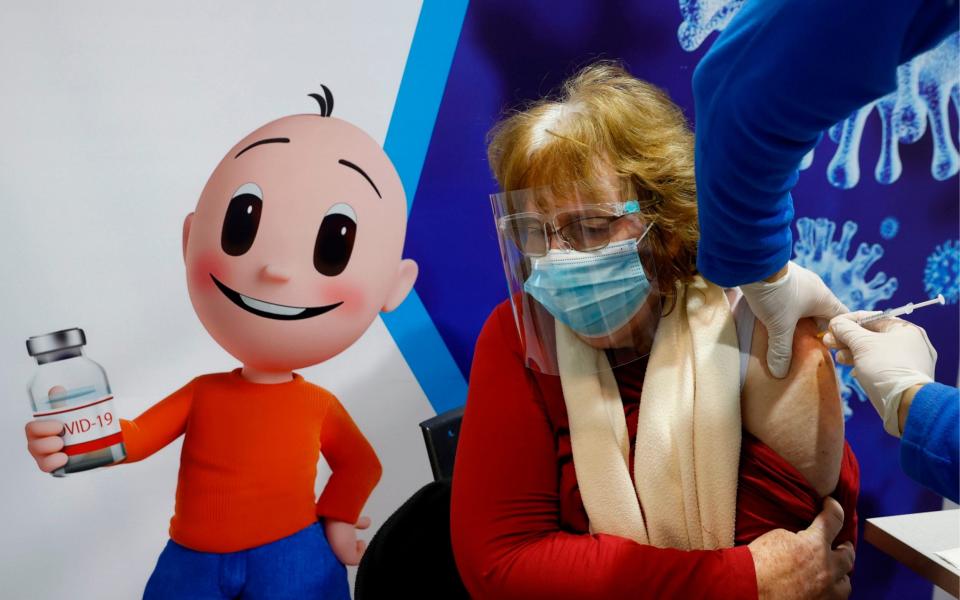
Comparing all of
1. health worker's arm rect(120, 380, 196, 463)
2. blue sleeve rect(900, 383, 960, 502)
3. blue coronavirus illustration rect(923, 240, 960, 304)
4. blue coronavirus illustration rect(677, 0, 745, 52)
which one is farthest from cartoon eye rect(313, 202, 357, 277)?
blue coronavirus illustration rect(923, 240, 960, 304)

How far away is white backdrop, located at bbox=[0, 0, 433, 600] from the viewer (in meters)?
1.63

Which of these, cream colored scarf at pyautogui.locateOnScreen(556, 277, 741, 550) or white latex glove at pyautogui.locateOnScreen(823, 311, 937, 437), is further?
cream colored scarf at pyautogui.locateOnScreen(556, 277, 741, 550)

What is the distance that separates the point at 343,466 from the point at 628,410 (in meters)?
0.67

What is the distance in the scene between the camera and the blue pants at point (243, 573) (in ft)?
5.06

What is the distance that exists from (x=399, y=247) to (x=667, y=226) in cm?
Answer: 56

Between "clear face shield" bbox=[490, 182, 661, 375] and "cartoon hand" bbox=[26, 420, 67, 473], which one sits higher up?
"clear face shield" bbox=[490, 182, 661, 375]

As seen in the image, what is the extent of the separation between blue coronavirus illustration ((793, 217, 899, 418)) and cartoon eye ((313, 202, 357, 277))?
1.47 m

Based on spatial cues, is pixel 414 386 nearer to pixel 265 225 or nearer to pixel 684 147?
pixel 265 225

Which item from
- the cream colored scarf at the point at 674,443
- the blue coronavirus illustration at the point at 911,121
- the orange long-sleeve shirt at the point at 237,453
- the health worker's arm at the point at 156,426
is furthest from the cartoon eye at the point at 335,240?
the blue coronavirus illustration at the point at 911,121

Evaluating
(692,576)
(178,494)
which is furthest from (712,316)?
→ (178,494)

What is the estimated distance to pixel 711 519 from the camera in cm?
131

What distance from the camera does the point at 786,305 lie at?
3.92 ft

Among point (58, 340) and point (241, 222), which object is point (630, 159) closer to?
point (241, 222)

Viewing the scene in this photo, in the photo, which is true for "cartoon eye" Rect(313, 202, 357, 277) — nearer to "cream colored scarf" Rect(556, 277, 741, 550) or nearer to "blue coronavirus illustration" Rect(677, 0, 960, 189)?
"cream colored scarf" Rect(556, 277, 741, 550)
